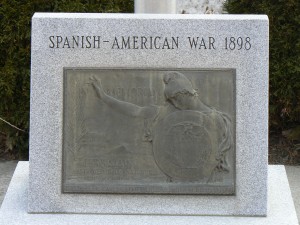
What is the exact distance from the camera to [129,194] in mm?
4883

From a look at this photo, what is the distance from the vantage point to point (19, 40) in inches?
290

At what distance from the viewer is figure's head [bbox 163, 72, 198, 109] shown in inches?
189

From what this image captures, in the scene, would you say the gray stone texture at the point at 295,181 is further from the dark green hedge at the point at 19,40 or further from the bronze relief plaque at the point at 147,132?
the dark green hedge at the point at 19,40

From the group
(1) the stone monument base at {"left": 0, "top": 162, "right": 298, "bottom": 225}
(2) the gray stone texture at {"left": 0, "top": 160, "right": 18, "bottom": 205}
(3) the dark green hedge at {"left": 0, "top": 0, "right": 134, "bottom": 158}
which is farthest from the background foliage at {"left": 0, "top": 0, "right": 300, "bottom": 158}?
(1) the stone monument base at {"left": 0, "top": 162, "right": 298, "bottom": 225}

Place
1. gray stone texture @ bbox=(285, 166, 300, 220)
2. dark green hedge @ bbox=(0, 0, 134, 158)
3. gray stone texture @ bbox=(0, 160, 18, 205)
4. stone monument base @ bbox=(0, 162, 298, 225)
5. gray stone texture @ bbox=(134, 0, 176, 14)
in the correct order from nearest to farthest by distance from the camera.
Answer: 1. stone monument base @ bbox=(0, 162, 298, 225)
2. gray stone texture @ bbox=(134, 0, 176, 14)
3. gray stone texture @ bbox=(285, 166, 300, 220)
4. gray stone texture @ bbox=(0, 160, 18, 205)
5. dark green hedge @ bbox=(0, 0, 134, 158)

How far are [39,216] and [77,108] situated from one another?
761 mm

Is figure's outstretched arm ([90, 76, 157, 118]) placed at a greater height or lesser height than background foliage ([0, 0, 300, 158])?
lesser

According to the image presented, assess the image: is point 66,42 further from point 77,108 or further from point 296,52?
Result: point 296,52

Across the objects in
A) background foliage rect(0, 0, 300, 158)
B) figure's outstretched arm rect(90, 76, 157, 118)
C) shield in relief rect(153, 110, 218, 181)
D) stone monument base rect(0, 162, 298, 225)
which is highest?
background foliage rect(0, 0, 300, 158)

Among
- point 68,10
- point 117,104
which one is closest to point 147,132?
point 117,104

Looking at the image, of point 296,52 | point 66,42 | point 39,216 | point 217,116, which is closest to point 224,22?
point 217,116

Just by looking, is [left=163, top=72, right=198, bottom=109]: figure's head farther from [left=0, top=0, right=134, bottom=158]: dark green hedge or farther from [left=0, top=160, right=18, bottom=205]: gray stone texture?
[left=0, top=0, right=134, bottom=158]: dark green hedge

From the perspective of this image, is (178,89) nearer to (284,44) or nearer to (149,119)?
(149,119)

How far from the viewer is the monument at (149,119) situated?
480cm
